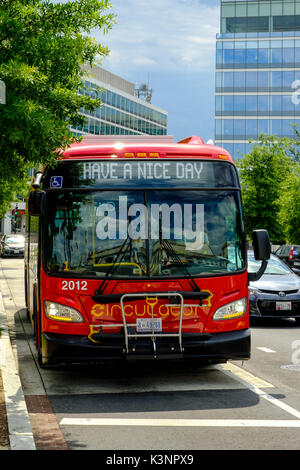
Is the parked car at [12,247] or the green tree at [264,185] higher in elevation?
the green tree at [264,185]

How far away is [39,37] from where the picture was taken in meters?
9.61

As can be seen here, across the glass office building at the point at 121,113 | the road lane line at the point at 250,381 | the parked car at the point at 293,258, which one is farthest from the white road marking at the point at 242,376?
the glass office building at the point at 121,113

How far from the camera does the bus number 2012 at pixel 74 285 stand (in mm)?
8031

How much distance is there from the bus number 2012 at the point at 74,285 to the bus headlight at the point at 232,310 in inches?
60.5

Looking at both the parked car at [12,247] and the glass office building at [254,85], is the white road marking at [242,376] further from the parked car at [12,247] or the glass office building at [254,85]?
the glass office building at [254,85]

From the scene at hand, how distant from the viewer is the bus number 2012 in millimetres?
8031

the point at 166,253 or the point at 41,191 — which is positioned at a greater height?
the point at 41,191

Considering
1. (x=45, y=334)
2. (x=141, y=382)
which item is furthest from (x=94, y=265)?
(x=141, y=382)

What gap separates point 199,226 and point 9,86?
A: 9.02ft

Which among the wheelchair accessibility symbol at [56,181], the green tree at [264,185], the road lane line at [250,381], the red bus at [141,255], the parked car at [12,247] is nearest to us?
the road lane line at [250,381]

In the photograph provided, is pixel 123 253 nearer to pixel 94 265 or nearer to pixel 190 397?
pixel 94 265

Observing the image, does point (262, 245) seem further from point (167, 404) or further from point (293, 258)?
point (293, 258)

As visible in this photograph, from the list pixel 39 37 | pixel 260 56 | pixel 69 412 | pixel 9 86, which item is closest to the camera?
pixel 69 412

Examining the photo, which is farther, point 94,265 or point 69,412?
point 94,265
